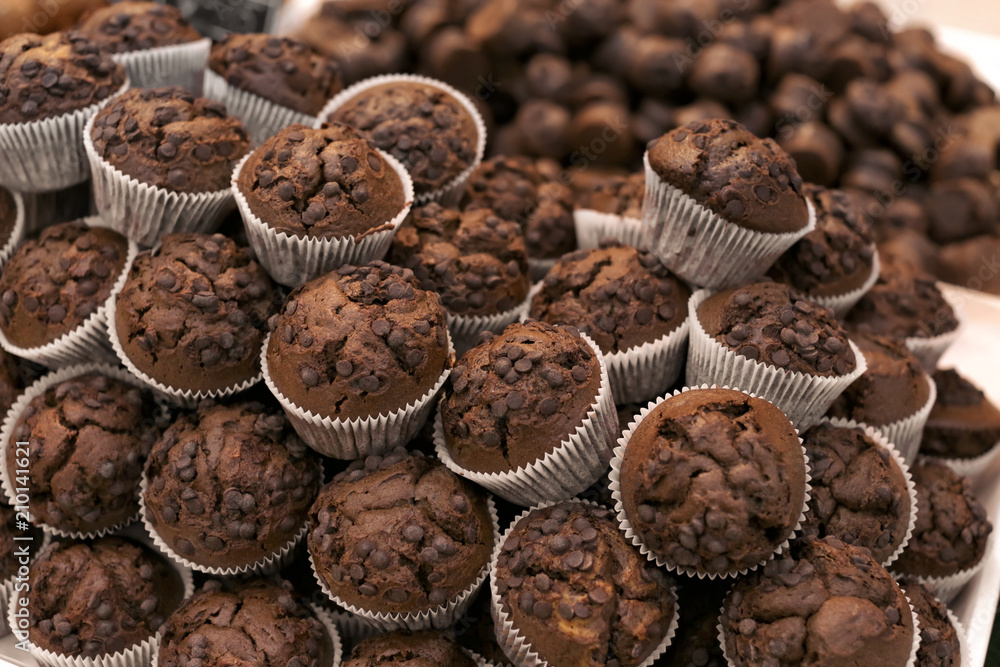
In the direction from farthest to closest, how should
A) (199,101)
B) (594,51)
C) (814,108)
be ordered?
(594,51)
(814,108)
(199,101)

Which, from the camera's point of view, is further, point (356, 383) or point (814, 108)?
point (814, 108)

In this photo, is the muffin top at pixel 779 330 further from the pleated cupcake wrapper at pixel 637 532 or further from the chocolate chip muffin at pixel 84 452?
the chocolate chip muffin at pixel 84 452

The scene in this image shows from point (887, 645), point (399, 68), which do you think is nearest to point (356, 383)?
point (887, 645)

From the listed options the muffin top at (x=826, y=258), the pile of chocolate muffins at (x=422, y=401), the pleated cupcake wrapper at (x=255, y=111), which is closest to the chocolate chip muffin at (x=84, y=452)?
the pile of chocolate muffins at (x=422, y=401)

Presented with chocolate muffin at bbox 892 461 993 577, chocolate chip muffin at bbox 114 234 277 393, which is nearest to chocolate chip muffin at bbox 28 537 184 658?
chocolate chip muffin at bbox 114 234 277 393

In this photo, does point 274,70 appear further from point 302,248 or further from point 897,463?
point 897,463

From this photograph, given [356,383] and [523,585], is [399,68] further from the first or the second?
[523,585]
